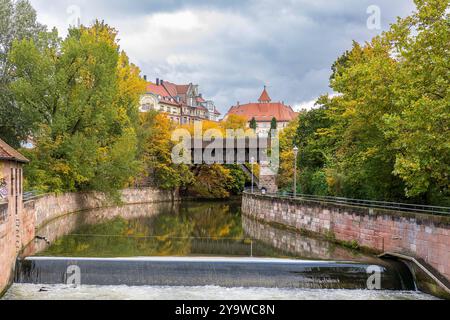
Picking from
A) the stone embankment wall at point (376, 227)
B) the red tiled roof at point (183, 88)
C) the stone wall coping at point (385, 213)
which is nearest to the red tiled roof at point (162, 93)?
the red tiled roof at point (183, 88)

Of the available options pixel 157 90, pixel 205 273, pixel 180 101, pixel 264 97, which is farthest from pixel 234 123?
pixel 264 97

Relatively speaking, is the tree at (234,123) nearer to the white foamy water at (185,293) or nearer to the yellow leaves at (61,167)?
the yellow leaves at (61,167)

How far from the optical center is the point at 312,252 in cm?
2528

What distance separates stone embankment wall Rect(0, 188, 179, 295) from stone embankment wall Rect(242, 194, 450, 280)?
1430 centimetres

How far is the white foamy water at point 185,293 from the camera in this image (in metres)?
17.0

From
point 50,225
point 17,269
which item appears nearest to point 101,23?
point 50,225

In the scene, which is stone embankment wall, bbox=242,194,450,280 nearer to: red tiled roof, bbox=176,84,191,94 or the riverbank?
the riverbank

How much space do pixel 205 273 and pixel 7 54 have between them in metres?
26.7

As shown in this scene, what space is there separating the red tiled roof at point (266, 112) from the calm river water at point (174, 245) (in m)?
103

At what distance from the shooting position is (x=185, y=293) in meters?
17.7

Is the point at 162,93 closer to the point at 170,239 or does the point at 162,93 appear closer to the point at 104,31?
the point at 104,31

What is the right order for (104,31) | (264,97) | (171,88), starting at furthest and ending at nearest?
(264,97) → (171,88) → (104,31)
